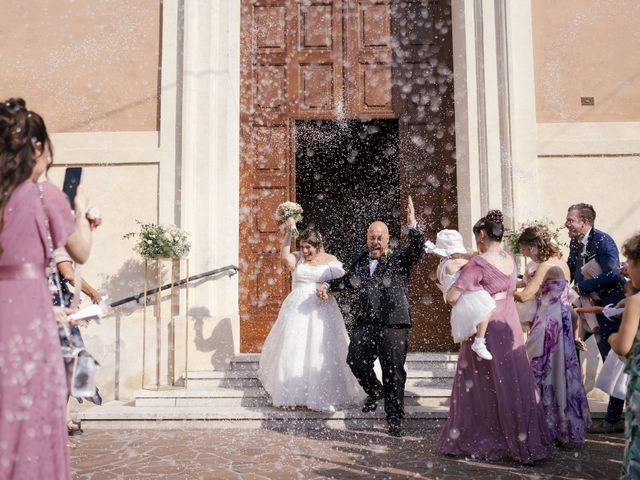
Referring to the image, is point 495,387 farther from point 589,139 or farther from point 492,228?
point 589,139

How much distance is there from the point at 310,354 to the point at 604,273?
122 inches

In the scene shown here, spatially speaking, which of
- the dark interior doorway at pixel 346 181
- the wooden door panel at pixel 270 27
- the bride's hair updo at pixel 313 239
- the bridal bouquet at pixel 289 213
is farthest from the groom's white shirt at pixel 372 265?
the dark interior doorway at pixel 346 181

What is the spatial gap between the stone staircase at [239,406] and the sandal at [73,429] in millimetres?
304

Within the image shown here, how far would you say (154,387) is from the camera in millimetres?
7695

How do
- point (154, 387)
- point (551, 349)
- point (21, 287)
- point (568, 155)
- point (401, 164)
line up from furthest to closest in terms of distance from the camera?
point (401, 164) → point (568, 155) → point (154, 387) → point (551, 349) → point (21, 287)

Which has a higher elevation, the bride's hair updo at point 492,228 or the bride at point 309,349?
the bride's hair updo at point 492,228

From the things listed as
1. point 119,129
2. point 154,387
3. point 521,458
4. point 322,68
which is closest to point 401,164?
point 322,68

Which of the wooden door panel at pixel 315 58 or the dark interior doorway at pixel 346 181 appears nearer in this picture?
the wooden door panel at pixel 315 58

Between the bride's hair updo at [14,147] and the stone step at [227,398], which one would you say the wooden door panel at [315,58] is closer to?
the stone step at [227,398]

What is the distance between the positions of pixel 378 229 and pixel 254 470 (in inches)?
109

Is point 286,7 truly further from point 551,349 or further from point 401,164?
point 551,349

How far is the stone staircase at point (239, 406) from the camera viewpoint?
642 cm

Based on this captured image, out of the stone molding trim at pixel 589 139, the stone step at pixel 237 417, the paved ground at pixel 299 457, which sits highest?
the stone molding trim at pixel 589 139

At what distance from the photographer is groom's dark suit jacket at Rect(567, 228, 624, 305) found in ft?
19.2
